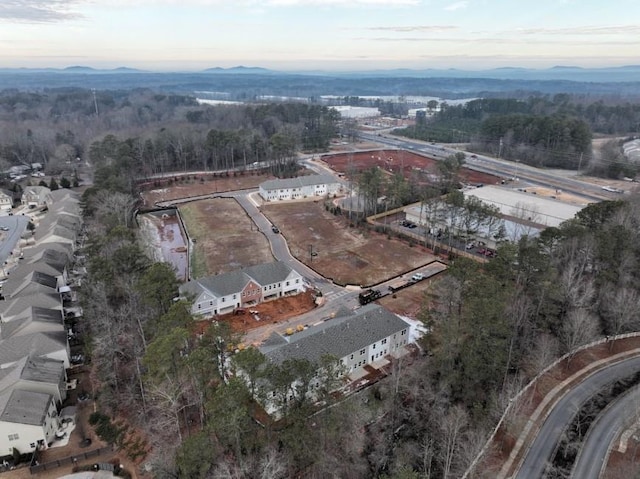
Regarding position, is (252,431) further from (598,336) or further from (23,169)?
(23,169)

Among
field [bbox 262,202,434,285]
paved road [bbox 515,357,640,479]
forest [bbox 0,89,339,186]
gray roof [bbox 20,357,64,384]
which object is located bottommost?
field [bbox 262,202,434,285]

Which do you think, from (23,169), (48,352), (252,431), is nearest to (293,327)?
(252,431)

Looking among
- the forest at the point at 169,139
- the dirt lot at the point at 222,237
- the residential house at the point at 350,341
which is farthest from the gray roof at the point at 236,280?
the forest at the point at 169,139

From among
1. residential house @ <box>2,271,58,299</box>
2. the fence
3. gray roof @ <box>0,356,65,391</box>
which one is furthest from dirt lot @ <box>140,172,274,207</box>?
the fence

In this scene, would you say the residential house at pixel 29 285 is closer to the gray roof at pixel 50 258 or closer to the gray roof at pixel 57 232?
the gray roof at pixel 50 258

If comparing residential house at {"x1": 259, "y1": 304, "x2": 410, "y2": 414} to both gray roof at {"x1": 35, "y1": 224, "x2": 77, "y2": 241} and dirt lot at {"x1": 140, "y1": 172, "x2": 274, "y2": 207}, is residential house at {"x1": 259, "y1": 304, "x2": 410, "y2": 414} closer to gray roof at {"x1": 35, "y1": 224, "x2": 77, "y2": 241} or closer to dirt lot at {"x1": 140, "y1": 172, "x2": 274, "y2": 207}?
gray roof at {"x1": 35, "y1": 224, "x2": 77, "y2": 241}

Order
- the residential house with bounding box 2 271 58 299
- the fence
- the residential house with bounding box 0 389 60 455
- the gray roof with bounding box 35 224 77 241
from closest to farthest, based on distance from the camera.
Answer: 1. the fence
2. the residential house with bounding box 0 389 60 455
3. the residential house with bounding box 2 271 58 299
4. the gray roof with bounding box 35 224 77 241
